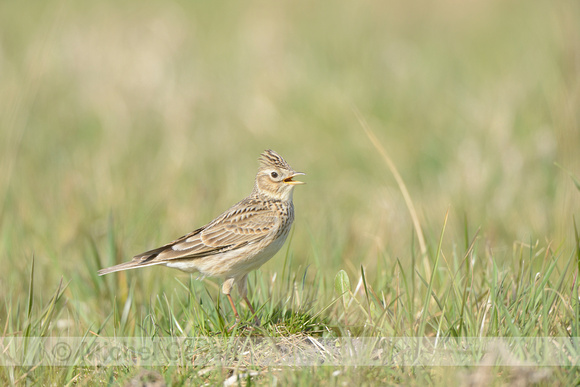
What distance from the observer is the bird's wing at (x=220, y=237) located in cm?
528

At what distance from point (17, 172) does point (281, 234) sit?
5.20m

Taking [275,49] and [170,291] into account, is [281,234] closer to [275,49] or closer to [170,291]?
[170,291]

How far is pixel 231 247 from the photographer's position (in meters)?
5.27

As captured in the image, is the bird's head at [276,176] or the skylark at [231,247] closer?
the skylark at [231,247]

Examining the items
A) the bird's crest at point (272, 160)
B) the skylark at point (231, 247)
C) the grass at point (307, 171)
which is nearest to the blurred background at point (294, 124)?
the grass at point (307, 171)

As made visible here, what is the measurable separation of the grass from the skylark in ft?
0.64

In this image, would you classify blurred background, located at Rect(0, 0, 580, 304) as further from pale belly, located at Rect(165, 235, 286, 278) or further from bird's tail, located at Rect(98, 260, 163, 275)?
bird's tail, located at Rect(98, 260, 163, 275)

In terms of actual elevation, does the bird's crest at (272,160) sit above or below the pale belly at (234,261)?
above

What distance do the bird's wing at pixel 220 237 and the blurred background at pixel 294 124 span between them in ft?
1.21

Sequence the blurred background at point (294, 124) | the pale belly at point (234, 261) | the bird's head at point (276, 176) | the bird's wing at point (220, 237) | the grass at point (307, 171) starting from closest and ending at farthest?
1. the grass at point (307, 171)
2. the pale belly at point (234, 261)
3. the bird's wing at point (220, 237)
4. the bird's head at point (276, 176)
5. the blurred background at point (294, 124)

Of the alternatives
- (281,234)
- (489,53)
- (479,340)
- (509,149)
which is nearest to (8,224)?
(281,234)

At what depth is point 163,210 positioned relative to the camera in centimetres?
796

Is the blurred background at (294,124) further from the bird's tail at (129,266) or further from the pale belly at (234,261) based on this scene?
the bird's tail at (129,266)

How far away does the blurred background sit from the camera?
7.04 m
